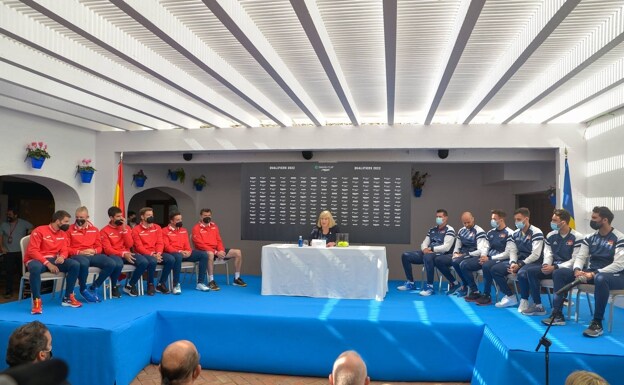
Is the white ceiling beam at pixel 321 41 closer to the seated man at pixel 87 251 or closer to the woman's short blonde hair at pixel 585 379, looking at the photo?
the woman's short blonde hair at pixel 585 379

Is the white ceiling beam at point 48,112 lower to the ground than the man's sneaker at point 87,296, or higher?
higher

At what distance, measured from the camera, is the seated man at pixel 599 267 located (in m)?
4.20

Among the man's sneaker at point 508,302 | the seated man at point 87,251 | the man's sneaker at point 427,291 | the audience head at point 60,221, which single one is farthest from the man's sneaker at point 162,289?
the man's sneaker at point 508,302

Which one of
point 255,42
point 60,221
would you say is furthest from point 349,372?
point 60,221

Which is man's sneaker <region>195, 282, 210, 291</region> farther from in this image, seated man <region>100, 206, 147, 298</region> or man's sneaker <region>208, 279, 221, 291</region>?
seated man <region>100, 206, 147, 298</region>

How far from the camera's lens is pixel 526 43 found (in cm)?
391

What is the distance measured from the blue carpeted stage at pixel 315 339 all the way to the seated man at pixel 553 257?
34cm

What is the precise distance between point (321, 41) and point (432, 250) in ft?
12.4

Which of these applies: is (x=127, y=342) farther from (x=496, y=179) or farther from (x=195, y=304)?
(x=496, y=179)

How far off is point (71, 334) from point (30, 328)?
2.12 m

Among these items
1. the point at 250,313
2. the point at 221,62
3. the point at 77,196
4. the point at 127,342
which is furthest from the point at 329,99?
the point at 77,196

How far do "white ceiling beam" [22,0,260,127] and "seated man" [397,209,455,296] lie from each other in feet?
10.9

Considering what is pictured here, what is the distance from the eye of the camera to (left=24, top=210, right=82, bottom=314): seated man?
509cm

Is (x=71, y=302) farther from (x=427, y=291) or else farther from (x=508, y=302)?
(x=508, y=302)
